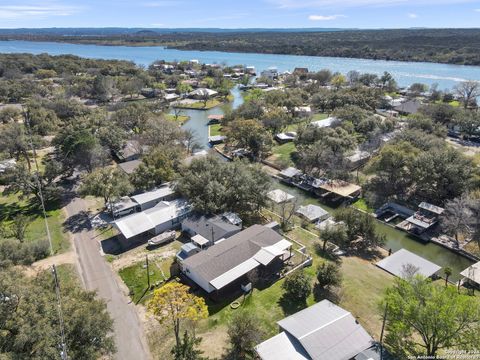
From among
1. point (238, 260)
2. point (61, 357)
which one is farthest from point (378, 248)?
point (61, 357)

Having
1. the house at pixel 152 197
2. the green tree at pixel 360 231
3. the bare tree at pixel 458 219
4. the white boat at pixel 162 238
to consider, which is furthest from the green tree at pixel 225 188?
the bare tree at pixel 458 219

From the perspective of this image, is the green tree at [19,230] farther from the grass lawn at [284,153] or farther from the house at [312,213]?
the grass lawn at [284,153]

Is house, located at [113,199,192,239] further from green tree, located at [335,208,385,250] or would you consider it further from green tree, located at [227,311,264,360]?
green tree, located at [335,208,385,250]

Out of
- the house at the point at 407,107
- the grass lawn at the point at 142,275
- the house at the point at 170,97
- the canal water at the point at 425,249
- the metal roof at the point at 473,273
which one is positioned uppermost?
the house at the point at 407,107

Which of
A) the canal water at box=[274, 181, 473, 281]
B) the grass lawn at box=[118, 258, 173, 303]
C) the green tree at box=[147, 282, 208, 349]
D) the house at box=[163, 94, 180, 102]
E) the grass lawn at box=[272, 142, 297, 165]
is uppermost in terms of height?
the green tree at box=[147, 282, 208, 349]

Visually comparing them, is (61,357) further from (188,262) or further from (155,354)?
(188,262)

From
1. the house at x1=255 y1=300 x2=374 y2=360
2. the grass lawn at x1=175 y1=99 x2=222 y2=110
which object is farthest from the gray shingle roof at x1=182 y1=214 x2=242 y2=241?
the grass lawn at x1=175 y1=99 x2=222 y2=110
